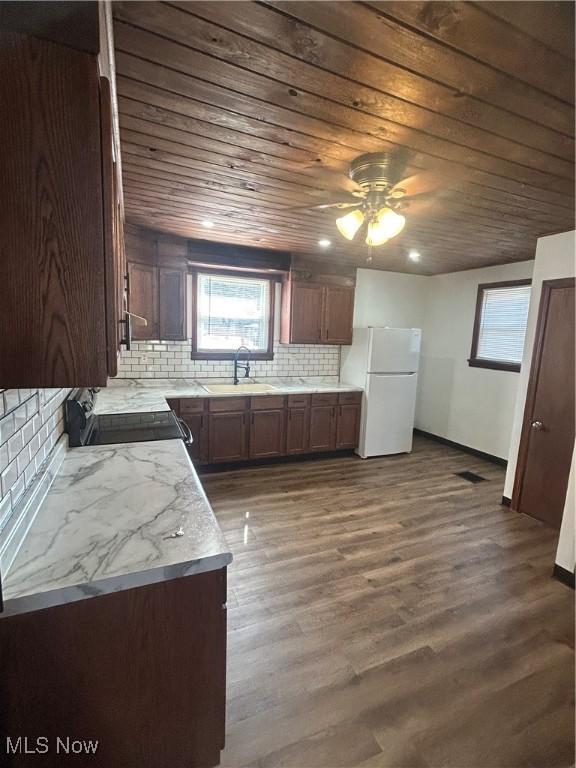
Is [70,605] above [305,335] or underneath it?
underneath

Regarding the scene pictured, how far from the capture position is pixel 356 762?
1307 mm

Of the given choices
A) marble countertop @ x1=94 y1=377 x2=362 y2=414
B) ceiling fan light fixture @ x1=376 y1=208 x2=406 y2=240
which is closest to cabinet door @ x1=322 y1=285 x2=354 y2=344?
marble countertop @ x1=94 y1=377 x2=362 y2=414

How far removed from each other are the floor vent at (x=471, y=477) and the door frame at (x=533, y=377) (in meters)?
0.61

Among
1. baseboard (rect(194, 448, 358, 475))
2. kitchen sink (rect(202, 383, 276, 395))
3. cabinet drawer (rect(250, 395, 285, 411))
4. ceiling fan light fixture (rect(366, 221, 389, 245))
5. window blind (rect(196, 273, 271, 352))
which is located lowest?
baseboard (rect(194, 448, 358, 475))

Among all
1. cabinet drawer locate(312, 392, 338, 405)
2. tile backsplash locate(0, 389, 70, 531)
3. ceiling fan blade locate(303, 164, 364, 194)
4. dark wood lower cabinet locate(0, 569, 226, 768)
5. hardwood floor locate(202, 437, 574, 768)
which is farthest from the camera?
cabinet drawer locate(312, 392, 338, 405)

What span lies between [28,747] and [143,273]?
3306 millimetres

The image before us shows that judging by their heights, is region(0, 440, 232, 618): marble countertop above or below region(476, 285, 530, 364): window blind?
below

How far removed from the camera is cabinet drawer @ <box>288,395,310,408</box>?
409 cm

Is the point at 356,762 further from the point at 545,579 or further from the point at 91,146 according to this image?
the point at 91,146

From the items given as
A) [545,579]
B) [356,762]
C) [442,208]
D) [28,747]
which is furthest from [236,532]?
[442,208]

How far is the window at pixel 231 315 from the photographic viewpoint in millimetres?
4090

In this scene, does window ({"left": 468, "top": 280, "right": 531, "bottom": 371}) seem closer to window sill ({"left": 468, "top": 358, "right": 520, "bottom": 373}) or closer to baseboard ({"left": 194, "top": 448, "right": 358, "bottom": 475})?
window sill ({"left": 468, "top": 358, "right": 520, "bottom": 373})

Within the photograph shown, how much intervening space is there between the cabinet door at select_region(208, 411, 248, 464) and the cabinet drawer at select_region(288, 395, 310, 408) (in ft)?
1.85

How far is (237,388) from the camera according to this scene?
4.18 meters
